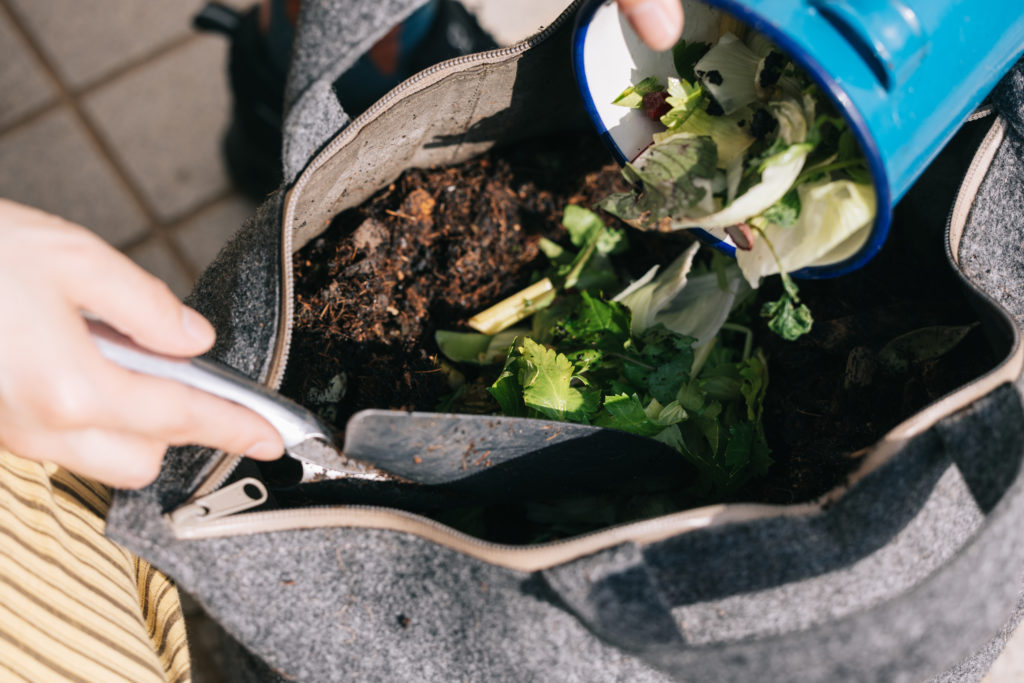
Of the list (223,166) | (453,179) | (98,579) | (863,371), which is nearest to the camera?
(98,579)

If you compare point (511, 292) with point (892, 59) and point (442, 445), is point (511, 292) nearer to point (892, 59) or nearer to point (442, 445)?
point (442, 445)

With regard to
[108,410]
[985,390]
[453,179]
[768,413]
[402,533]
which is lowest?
[768,413]

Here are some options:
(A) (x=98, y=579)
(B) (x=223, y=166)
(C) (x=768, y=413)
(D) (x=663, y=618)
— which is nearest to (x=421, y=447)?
(D) (x=663, y=618)

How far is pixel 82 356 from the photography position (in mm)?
562

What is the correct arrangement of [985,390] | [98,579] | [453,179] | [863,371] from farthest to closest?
[453,179]
[863,371]
[98,579]
[985,390]

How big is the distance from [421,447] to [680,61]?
55 cm

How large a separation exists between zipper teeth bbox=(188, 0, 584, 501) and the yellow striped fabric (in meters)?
0.19

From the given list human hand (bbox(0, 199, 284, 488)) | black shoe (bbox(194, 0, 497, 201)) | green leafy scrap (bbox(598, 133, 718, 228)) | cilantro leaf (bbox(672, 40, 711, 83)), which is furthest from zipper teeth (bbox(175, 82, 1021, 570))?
black shoe (bbox(194, 0, 497, 201))

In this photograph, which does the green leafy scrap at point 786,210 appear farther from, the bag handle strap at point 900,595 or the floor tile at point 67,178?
the floor tile at point 67,178

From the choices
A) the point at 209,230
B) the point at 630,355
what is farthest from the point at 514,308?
the point at 209,230

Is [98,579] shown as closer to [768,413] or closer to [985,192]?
[768,413]

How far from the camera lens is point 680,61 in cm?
88

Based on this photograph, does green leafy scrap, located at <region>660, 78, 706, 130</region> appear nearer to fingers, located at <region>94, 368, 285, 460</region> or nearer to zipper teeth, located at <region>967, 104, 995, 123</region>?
zipper teeth, located at <region>967, 104, 995, 123</region>

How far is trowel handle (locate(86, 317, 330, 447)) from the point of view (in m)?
0.61
